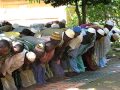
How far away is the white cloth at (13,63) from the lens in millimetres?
6949

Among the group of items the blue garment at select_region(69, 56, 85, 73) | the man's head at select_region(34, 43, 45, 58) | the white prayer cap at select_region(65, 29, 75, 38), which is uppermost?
Result: the white prayer cap at select_region(65, 29, 75, 38)

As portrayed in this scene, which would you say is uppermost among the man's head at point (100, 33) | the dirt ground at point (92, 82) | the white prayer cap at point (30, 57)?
the man's head at point (100, 33)

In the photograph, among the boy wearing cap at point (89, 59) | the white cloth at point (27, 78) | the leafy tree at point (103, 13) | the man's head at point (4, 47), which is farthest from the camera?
the leafy tree at point (103, 13)

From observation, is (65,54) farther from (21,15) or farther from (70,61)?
(21,15)

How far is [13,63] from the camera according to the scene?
7023 mm

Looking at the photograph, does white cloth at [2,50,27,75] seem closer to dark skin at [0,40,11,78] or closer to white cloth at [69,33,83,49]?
dark skin at [0,40,11,78]

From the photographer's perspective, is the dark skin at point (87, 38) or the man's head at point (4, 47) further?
the dark skin at point (87, 38)

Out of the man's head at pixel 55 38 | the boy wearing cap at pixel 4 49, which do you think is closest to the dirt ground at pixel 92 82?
the man's head at pixel 55 38

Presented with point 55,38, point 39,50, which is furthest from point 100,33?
point 39,50

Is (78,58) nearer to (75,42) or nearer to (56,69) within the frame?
(75,42)

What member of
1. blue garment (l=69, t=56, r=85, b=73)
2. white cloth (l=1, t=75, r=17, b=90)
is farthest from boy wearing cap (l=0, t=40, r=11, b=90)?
blue garment (l=69, t=56, r=85, b=73)

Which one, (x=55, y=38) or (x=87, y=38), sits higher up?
(x=55, y=38)

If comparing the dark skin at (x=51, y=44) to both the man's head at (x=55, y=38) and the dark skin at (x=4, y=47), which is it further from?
the dark skin at (x=4, y=47)

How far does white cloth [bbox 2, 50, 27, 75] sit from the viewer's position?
6949mm
